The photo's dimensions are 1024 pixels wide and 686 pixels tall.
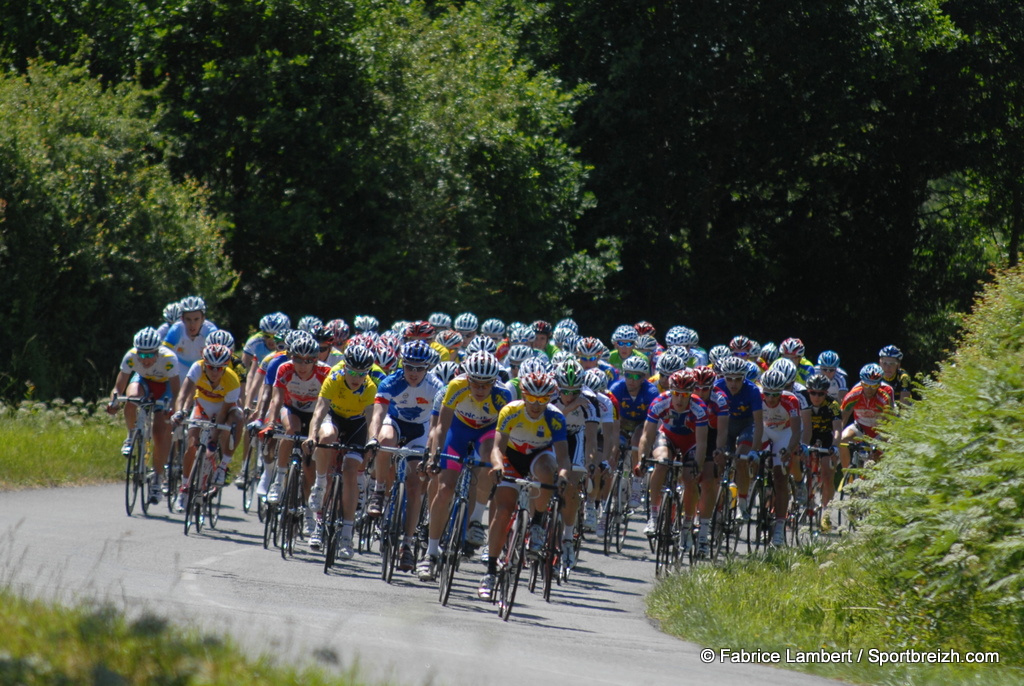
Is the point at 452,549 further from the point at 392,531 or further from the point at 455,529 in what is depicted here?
the point at 392,531

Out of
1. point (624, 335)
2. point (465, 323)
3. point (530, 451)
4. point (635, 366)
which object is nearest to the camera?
point (530, 451)

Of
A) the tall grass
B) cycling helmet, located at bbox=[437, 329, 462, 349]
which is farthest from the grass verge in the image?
cycling helmet, located at bbox=[437, 329, 462, 349]

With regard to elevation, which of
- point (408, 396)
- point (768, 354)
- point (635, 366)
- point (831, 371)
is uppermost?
point (768, 354)

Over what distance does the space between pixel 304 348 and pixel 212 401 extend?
177 centimetres

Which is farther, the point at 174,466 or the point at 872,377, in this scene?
the point at 872,377

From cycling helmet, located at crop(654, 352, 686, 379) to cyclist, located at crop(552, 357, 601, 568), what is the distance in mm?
1418

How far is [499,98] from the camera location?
29.8 m

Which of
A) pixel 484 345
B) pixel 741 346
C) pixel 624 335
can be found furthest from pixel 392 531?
pixel 741 346

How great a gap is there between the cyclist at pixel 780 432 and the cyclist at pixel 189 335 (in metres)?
6.71

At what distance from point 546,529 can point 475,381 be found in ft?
4.62

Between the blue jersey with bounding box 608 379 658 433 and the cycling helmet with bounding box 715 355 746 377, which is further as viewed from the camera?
the blue jersey with bounding box 608 379 658 433

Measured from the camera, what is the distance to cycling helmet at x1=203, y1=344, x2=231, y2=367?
14.2 metres

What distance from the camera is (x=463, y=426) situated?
1173cm

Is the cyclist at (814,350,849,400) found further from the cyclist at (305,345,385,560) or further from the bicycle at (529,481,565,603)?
the bicycle at (529,481,565,603)
